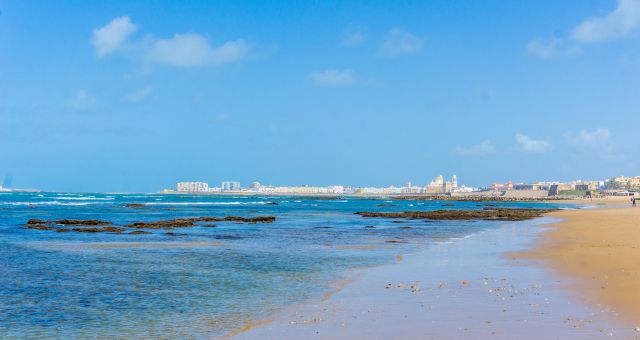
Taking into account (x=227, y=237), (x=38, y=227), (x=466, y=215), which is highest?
(x=38, y=227)

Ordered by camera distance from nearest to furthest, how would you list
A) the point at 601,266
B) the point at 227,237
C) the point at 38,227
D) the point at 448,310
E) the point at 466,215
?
the point at 448,310 < the point at 601,266 < the point at 227,237 < the point at 38,227 < the point at 466,215

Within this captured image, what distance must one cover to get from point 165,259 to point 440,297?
10.5m

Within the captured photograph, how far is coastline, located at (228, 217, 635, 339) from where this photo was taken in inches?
320

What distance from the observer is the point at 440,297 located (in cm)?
1083

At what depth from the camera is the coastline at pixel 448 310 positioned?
8125 mm

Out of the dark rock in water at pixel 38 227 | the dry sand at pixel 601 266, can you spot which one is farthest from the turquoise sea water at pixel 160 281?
the dark rock in water at pixel 38 227

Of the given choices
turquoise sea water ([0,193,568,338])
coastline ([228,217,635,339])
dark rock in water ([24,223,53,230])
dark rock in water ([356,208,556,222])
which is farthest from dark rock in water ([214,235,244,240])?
dark rock in water ([356,208,556,222])

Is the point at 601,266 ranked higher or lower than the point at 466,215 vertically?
higher

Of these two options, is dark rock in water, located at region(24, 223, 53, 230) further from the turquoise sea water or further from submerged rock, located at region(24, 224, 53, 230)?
the turquoise sea water

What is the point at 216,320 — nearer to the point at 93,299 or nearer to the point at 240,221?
the point at 93,299

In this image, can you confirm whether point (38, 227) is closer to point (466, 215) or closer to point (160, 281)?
point (160, 281)

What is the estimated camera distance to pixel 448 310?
Result: 31.5 feet

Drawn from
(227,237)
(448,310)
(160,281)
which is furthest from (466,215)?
(448,310)

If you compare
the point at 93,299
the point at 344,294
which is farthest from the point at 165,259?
the point at 344,294
